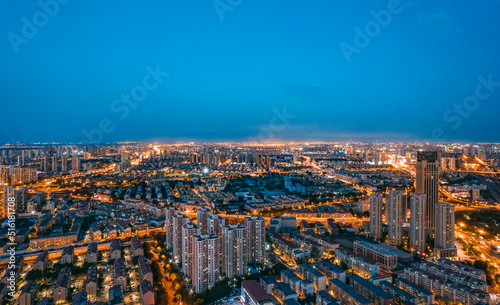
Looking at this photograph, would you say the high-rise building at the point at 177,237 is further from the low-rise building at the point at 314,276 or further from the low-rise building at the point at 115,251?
the low-rise building at the point at 314,276

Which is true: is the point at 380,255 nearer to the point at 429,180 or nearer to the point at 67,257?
the point at 429,180

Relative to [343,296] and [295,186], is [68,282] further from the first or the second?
[295,186]

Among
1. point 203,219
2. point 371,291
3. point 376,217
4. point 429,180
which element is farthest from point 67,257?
point 429,180

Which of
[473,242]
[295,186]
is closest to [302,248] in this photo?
[473,242]

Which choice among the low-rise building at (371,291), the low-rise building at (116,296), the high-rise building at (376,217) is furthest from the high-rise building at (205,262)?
the high-rise building at (376,217)

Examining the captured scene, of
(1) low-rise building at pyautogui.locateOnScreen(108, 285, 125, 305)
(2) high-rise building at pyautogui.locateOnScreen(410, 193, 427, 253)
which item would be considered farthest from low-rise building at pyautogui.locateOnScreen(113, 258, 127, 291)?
(2) high-rise building at pyautogui.locateOnScreen(410, 193, 427, 253)
